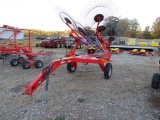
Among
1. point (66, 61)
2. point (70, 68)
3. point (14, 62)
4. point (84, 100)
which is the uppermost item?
point (66, 61)

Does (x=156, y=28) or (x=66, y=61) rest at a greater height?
(x=156, y=28)

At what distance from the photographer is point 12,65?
335 inches

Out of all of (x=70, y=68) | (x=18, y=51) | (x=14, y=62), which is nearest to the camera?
(x=70, y=68)

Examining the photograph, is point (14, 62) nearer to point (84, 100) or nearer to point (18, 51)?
point (18, 51)

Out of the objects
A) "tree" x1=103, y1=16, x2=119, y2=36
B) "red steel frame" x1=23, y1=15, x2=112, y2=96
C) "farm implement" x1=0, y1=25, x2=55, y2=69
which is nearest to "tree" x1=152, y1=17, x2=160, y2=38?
"tree" x1=103, y1=16, x2=119, y2=36

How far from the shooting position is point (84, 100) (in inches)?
173

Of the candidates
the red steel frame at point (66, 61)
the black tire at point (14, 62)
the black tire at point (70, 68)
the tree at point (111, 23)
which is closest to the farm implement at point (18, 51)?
the black tire at point (14, 62)

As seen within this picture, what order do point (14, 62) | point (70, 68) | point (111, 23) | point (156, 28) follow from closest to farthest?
1. point (70, 68)
2. point (111, 23)
3. point (14, 62)
4. point (156, 28)

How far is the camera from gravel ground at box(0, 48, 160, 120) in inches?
144

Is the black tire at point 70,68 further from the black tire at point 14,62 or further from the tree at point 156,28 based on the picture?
the tree at point 156,28

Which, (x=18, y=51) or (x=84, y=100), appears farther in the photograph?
(x=18, y=51)

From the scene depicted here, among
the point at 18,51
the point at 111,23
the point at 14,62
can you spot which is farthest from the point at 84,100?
the point at 18,51

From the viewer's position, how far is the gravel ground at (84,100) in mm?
3666

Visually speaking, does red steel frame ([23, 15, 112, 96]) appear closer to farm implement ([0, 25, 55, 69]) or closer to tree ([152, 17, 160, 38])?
farm implement ([0, 25, 55, 69])
